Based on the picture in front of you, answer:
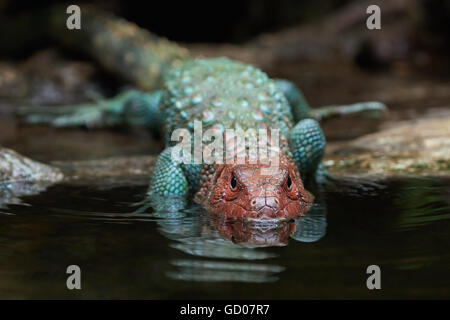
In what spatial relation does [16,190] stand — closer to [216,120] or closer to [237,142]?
[216,120]

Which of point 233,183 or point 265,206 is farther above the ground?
point 233,183

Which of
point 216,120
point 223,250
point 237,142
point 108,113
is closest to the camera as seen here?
point 223,250

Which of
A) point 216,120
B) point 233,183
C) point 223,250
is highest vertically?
point 216,120

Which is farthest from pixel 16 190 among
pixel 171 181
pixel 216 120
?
pixel 216 120

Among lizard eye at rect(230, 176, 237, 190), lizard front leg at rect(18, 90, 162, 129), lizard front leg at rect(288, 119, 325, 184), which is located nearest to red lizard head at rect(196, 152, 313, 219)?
lizard eye at rect(230, 176, 237, 190)

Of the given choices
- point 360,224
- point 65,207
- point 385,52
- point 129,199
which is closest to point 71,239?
point 65,207
